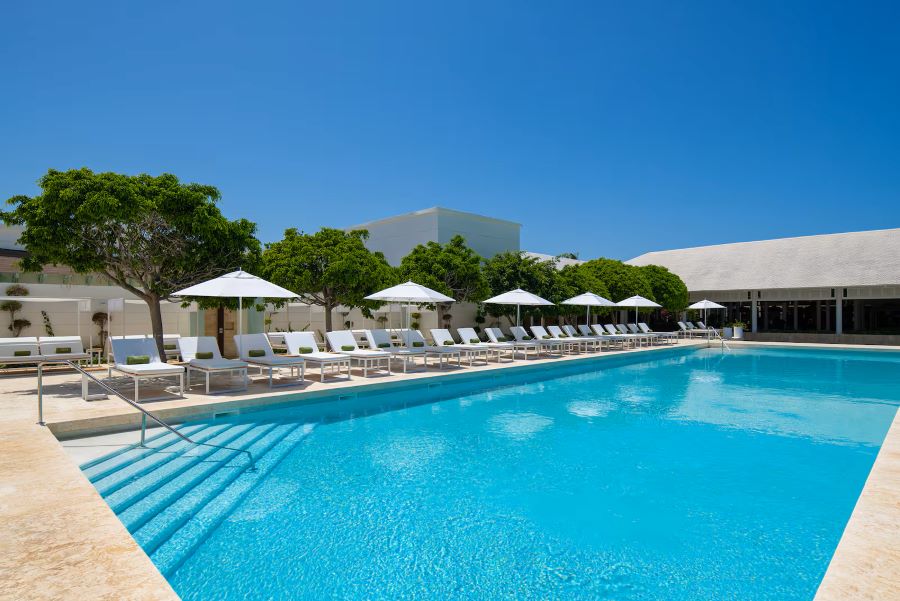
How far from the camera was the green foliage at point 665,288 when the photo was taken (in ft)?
88.5

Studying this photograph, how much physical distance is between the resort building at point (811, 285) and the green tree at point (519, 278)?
14.4 metres

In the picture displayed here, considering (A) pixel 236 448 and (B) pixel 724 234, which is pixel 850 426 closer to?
(A) pixel 236 448

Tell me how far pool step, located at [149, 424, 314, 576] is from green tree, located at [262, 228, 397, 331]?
26.9ft

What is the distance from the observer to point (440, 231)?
950 inches

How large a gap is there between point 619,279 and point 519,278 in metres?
7.50

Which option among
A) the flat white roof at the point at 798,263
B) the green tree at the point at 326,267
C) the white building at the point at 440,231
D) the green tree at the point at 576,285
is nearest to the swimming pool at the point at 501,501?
the green tree at the point at 326,267

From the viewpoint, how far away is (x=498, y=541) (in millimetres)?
3865

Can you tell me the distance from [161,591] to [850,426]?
9.36 meters

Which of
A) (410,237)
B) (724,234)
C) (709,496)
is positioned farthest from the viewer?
(724,234)

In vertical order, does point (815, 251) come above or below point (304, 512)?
above

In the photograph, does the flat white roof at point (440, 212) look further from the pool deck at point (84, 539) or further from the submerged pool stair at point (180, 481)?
the pool deck at point (84, 539)

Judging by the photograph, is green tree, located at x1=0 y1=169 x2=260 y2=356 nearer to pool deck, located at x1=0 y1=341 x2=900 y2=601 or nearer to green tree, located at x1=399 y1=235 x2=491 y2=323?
pool deck, located at x1=0 y1=341 x2=900 y2=601

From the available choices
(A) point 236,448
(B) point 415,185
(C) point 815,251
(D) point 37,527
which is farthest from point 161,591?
(C) point 815,251

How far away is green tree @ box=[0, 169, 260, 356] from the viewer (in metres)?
8.44
